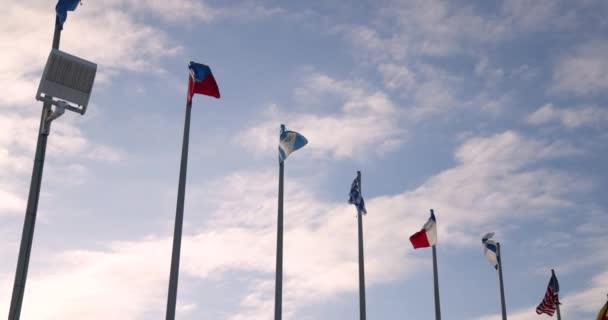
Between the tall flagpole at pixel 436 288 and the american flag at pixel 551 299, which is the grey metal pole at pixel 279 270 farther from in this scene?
the american flag at pixel 551 299

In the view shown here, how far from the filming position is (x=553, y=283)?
49.2 m

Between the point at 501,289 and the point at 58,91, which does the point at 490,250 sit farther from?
the point at 58,91

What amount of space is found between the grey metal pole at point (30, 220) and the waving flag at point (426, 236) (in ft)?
85.6

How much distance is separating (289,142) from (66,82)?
14647 millimetres

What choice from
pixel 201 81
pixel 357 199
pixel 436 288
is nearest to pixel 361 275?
pixel 357 199

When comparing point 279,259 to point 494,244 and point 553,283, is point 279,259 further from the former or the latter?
point 553,283

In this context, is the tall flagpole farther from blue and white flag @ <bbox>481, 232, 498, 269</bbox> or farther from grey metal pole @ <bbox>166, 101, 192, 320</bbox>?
grey metal pole @ <bbox>166, 101, 192, 320</bbox>

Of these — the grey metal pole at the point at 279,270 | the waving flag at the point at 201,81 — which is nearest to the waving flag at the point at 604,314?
the grey metal pole at the point at 279,270

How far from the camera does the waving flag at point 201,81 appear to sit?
21766 millimetres

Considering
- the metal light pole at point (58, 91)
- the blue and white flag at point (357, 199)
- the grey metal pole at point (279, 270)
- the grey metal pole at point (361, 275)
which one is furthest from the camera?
the blue and white flag at point (357, 199)

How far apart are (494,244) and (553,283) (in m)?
8.28

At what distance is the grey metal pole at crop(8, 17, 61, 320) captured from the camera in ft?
38.5

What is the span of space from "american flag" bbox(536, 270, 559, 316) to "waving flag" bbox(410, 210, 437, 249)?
15847 mm

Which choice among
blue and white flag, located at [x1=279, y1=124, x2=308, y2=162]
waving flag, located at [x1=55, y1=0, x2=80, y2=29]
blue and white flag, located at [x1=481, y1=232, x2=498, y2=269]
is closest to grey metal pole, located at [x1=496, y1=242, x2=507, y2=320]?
blue and white flag, located at [x1=481, y1=232, x2=498, y2=269]
